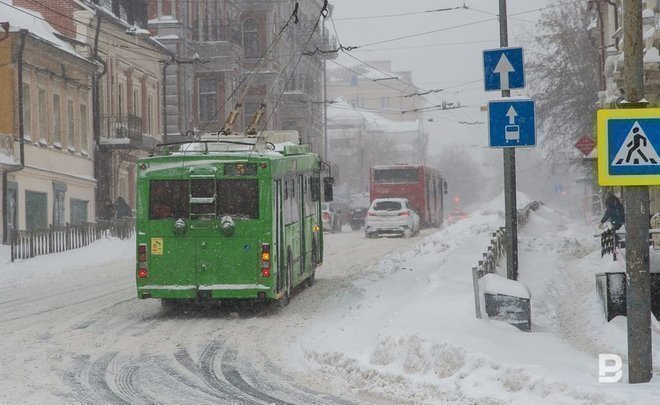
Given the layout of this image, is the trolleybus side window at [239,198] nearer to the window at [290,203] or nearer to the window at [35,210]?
the window at [290,203]

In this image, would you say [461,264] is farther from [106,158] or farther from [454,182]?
[454,182]

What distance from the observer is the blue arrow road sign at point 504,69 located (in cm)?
1636

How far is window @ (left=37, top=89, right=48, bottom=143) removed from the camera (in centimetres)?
4134

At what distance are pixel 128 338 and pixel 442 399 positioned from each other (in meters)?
5.95

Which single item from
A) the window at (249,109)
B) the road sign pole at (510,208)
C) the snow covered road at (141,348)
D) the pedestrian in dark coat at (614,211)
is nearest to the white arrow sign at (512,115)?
the road sign pole at (510,208)

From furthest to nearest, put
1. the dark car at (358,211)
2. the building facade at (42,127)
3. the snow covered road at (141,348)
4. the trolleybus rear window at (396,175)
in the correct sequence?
the dark car at (358,211), the trolleybus rear window at (396,175), the building facade at (42,127), the snow covered road at (141,348)

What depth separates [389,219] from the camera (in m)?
47.4

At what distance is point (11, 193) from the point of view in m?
38.2

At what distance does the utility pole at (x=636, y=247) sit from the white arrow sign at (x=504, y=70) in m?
6.18

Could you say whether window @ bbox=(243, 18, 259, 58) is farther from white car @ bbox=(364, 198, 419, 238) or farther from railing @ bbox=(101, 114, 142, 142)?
white car @ bbox=(364, 198, 419, 238)

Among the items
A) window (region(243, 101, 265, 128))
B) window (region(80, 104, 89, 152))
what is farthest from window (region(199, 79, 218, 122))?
window (region(80, 104, 89, 152))

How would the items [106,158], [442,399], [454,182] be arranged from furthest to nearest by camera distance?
[454,182]
[106,158]
[442,399]

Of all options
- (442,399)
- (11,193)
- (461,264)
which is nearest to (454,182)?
(11,193)

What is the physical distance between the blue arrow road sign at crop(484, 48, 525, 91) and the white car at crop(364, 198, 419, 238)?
101ft
